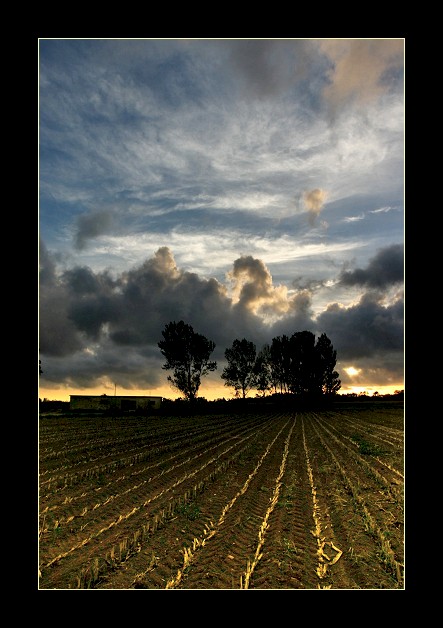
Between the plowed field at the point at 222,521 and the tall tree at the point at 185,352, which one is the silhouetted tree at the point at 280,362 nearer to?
the tall tree at the point at 185,352

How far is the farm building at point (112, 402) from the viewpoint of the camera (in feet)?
221

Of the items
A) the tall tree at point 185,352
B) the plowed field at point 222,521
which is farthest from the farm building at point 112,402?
the plowed field at point 222,521

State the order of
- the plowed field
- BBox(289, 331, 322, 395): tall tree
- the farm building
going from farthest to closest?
1. BBox(289, 331, 322, 395): tall tree
2. the farm building
3. the plowed field

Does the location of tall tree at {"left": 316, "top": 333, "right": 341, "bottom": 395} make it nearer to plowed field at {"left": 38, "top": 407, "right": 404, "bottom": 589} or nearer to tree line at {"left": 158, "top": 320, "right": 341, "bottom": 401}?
tree line at {"left": 158, "top": 320, "right": 341, "bottom": 401}

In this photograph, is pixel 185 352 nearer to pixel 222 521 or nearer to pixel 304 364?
pixel 304 364

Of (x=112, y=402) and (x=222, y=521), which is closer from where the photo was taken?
(x=222, y=521)

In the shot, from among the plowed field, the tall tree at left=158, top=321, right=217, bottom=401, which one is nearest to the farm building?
the tall tree at left=158, top=321, right=217, bottom=401

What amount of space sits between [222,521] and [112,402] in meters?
62.3

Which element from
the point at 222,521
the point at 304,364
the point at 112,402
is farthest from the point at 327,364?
the point at 222,521

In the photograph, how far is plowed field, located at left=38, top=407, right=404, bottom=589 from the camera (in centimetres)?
662

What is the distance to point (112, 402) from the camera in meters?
68.6

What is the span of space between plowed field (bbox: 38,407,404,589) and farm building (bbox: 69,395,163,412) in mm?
50692

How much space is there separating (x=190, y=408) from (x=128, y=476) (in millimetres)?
49961

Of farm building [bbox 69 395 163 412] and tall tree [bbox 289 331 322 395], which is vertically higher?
tall tree [bbox 289 331 322 395]
